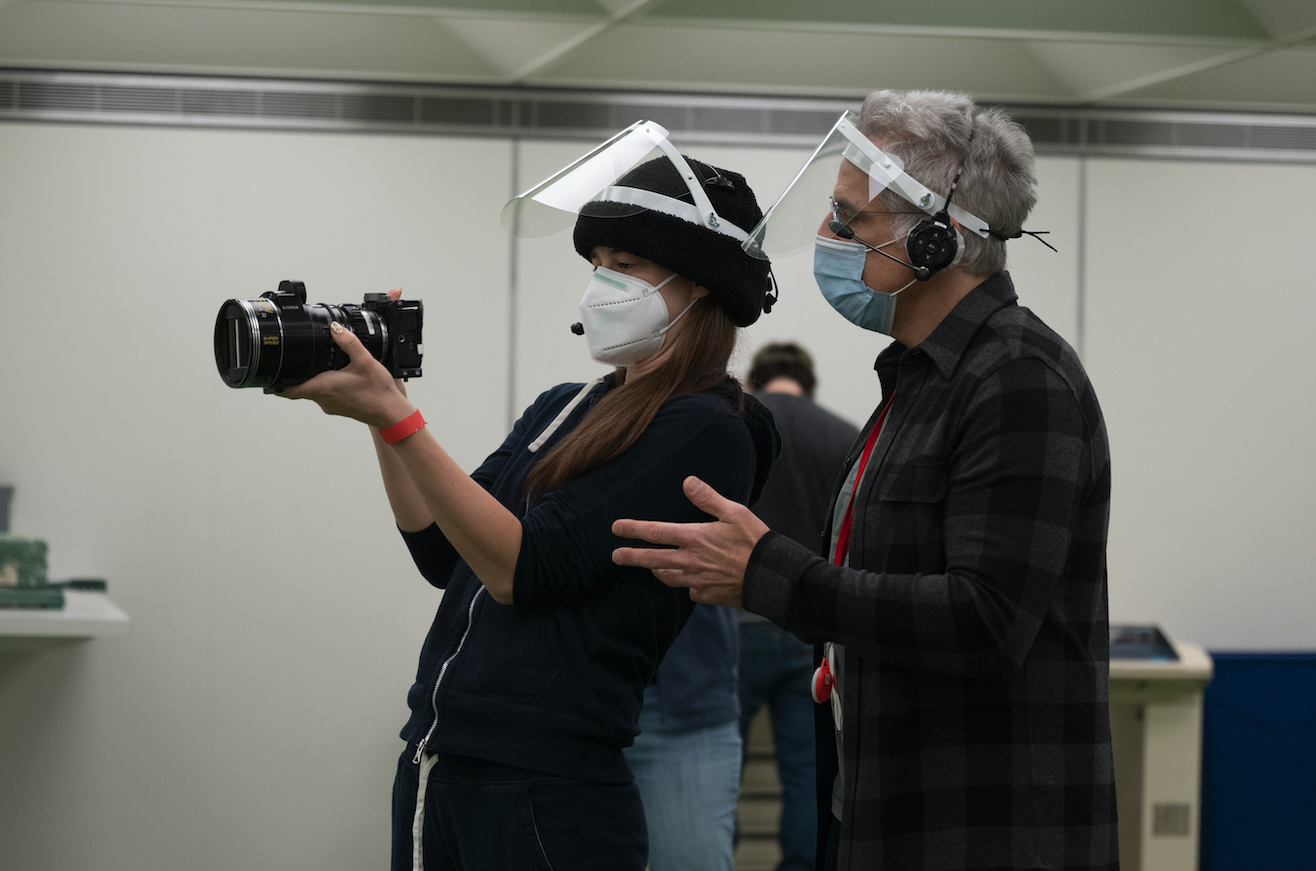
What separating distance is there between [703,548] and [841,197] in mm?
415

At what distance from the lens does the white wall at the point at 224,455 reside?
3295 millimetres

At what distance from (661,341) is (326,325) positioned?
1.24 ft

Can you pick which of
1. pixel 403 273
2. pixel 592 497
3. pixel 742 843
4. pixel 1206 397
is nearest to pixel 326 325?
pixel 592 497

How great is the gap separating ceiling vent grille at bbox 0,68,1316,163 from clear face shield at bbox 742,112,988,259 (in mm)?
2253

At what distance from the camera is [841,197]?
129cm

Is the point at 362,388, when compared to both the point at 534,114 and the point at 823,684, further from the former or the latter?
the point at 534,114

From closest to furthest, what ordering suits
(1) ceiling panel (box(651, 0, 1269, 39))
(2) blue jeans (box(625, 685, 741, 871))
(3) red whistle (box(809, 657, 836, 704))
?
(3) red whistle (box(809, 657, 836, 704)), (2) blue jeans (box(625, 685, 741, 871)), (1) ceiling panel (box(651, 0, 1269, 39))

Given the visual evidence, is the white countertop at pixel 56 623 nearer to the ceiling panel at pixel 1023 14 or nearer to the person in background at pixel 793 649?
the person in background at pixel 793 649

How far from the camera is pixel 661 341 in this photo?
4.56 ft

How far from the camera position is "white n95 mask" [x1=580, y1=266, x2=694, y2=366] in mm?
1369

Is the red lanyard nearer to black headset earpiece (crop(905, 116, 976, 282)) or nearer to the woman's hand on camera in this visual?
black headset earpiece (crop(905, 116, 976, 282))

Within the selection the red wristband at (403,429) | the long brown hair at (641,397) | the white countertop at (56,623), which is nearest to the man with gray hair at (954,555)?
the long brown hair at (641,397)

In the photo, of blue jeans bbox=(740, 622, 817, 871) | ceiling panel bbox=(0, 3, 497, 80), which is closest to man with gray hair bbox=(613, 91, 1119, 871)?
blue jeans bbox=(740, 622, 817, 871)

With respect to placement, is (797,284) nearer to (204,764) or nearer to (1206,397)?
(1206,397)
